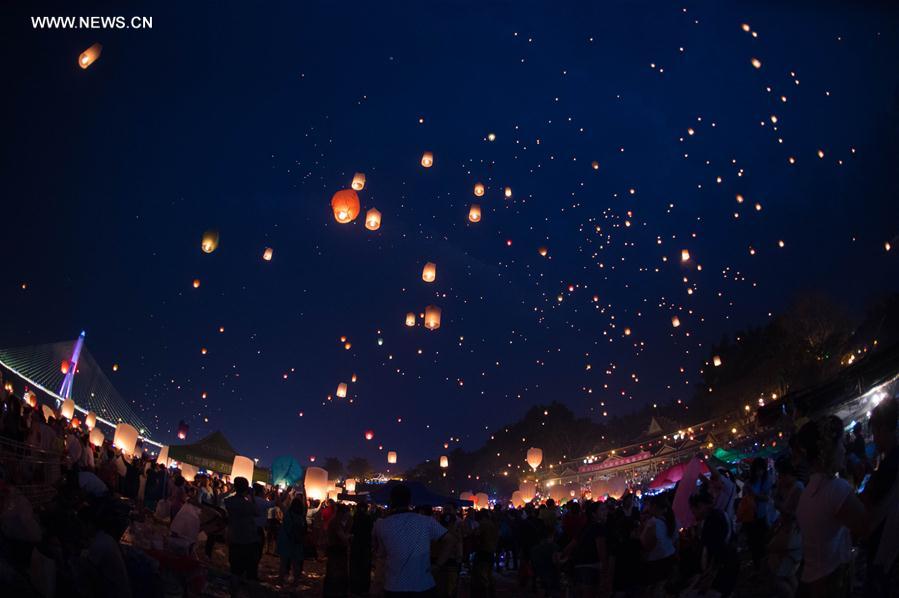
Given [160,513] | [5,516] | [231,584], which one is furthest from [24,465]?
[5,516]

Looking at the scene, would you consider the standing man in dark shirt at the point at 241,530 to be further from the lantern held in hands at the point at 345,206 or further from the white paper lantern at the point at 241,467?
the white paper lantern at the point at 241,467

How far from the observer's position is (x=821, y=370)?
2802 cm

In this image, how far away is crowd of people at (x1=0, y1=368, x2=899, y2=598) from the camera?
300cm

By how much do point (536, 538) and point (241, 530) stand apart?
7.14 m

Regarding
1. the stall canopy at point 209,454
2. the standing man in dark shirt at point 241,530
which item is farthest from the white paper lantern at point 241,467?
the standing man in dark shirt at point 241,530

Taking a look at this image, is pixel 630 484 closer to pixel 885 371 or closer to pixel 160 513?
pixel 885 371

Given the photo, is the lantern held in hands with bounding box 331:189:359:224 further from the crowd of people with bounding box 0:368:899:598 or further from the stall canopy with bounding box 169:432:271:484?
the stall canopy with bounding box 169:432:271:484

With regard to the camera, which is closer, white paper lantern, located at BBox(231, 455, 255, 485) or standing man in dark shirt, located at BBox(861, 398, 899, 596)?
standing man in dark shirt, located at BBox(861, 398, 899, 596)

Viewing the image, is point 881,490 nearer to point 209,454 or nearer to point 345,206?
point 345,206

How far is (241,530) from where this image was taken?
7.72m

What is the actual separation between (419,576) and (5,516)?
333cm

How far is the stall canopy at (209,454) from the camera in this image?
23.8m

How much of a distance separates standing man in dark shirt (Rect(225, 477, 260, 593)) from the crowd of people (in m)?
0.02

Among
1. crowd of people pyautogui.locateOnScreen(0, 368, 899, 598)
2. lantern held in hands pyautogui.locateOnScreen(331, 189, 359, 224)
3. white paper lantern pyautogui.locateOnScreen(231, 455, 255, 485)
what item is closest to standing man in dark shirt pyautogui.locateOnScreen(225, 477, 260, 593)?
crowd of people pyautogui.locateOnScreen(0, 368, 899, 598)
